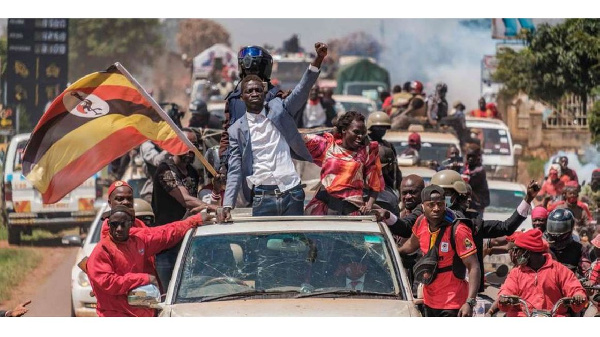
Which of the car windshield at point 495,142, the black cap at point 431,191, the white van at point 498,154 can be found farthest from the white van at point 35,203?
the black cap at point 431,191

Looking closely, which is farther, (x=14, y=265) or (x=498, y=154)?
(x=498, y=154)

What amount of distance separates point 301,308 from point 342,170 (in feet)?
8.84

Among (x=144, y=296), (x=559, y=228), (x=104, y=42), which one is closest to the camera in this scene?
(x=144, y=296)

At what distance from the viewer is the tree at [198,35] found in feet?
212

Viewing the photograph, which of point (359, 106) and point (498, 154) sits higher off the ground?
point (359, 106)

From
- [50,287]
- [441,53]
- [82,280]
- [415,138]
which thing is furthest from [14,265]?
[441,53]

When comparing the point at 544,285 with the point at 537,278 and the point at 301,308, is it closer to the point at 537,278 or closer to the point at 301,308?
the point at 537,278

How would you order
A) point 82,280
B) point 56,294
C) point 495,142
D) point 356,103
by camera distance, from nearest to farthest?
point 82,280
point 56,294
point 495,142
point 356,103

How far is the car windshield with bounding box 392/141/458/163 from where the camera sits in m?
19.5

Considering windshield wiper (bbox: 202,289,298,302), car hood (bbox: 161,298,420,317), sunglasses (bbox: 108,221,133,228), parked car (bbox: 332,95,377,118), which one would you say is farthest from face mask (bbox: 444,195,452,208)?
parked car (bbox: 332,95,377,118)

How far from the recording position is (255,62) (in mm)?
11000

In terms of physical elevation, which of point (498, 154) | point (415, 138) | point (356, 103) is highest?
point (356, 103)

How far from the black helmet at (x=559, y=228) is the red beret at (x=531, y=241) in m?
1.87

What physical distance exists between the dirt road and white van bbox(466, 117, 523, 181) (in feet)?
24.3
